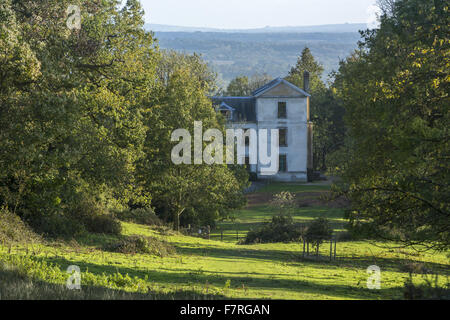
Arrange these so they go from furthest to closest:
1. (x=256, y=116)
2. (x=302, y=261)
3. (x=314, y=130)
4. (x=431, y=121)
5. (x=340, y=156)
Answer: (x=314, y=130) → (x=256, y=116) → (x=340, y=156) → (x=302, y=261) → (x=431, y=121)

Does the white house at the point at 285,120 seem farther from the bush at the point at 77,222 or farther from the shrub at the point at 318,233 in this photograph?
the bush at the point at 77,222

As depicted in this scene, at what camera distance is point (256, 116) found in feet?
244

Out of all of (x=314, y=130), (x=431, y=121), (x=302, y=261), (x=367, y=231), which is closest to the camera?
(x=367, y=231)

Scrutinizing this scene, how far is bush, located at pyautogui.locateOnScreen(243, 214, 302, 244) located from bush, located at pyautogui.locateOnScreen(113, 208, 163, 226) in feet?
24.1

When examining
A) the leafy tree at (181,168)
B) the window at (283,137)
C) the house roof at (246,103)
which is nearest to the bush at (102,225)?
the leafy tree at (181,168)

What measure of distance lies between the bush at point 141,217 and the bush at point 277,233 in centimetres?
735

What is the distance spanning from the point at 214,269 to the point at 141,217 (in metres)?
19.3

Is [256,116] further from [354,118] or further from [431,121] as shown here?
[431,121]

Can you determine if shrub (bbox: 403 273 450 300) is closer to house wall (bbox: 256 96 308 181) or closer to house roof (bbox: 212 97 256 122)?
house wall (bbox: 256 96 308 181)

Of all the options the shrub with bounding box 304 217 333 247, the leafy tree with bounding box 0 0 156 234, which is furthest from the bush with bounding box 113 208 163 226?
the shrub with bounding box 304 217 333 247

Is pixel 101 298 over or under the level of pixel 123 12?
under

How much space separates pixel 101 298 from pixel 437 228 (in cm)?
864

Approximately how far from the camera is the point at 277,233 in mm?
38219
